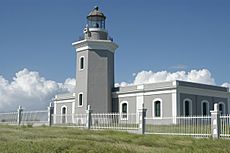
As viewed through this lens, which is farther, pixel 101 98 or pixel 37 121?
pixel 101 98

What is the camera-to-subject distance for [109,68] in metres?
28.5

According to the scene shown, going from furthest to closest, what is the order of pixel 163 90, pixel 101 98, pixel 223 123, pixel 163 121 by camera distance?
1. pixel 101 98
2. pixel 163 90
3. pixel 163 121
4. pixel 223 123

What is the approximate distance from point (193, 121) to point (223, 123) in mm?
1798

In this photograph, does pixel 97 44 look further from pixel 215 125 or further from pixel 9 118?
pixel 215 125

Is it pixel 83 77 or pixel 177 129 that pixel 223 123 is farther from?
pixel 83 77

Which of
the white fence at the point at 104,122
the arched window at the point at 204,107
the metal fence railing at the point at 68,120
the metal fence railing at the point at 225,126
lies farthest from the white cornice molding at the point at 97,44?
the metal fence railing at the point at 225,126

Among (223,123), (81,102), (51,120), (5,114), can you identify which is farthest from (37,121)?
(223,123)

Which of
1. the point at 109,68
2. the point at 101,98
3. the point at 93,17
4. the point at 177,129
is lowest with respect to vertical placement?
the point at 177,129

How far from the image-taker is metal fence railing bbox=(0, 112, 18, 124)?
24.1m

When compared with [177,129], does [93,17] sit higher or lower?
higher

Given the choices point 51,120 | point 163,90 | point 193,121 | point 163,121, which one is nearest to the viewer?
point 193,121

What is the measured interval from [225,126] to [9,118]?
603 inches

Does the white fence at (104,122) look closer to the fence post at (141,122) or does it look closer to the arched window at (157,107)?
the fence post at (141,122)

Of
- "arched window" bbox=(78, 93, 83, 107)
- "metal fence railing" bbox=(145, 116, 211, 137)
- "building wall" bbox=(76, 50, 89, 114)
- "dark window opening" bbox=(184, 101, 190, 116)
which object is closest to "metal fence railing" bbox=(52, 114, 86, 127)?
"building wall" bbox=(76, 50, 89, 114)
